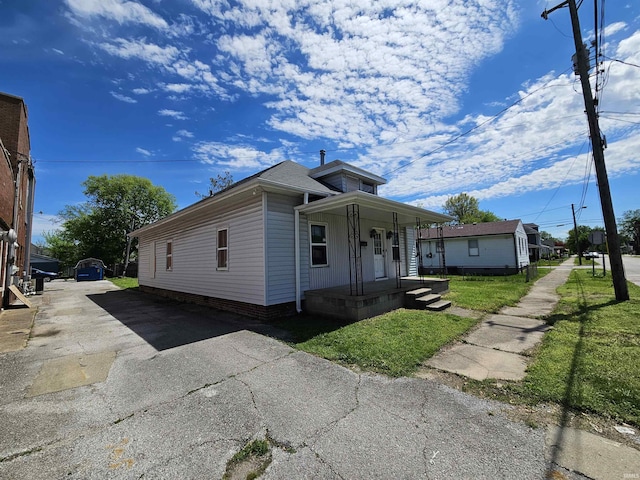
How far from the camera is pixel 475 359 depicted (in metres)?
4.31

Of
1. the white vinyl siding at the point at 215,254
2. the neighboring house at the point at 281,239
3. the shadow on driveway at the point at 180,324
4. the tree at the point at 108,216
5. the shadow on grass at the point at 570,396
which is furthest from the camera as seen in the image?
the tree at the point at 108,216

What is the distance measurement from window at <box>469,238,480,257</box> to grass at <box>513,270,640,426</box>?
16.2m

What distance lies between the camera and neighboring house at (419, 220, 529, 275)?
2047 cm

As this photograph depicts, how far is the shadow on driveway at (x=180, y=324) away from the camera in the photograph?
5758 millimetres

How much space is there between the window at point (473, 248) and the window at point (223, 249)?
2016cm

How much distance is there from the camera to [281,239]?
24.1ft

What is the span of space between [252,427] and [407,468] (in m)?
1.42

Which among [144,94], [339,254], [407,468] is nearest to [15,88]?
[144,94]

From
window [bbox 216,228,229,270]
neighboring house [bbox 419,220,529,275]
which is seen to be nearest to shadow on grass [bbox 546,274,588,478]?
window [bbox 216,228,229,270]

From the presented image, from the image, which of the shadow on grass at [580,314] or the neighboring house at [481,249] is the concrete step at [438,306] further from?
the neighboring house at [481,249]

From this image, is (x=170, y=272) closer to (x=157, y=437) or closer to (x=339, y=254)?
(x=339, y=254)

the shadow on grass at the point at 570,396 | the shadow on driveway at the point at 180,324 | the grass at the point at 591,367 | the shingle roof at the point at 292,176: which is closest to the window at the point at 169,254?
the shadow on driveway at the point at 180,324

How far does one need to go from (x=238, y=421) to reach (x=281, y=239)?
194 inches

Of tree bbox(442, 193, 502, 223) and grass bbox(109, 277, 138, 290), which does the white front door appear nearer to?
grass bbox(109, 277, 138, 290)
